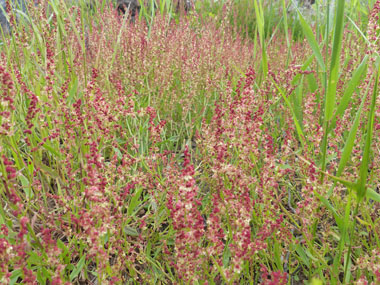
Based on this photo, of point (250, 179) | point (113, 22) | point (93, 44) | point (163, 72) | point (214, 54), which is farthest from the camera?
point (214, 54)

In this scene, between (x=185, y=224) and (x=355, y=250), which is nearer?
(x=185, y=224)

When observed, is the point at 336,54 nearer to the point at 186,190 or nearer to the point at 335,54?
the point at 335,54

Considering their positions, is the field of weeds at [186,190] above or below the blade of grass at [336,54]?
below

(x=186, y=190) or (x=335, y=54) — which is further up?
(x=335, y=54)

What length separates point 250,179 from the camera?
142 cm

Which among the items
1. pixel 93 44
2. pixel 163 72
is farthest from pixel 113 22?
pixel 163 72

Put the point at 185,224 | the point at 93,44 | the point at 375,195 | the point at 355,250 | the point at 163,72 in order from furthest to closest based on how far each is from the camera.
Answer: the point at 93,44 → the point at 163,72 → the point at 355,250 → the point at 375,195 → the point at 185,224

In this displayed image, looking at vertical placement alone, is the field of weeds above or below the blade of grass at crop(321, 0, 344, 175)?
below

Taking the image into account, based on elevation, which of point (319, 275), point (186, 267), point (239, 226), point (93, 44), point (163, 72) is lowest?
point (319, 275)

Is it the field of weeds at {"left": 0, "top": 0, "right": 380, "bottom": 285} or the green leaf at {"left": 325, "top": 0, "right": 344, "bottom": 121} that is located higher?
the green leaf at {"left": 325, "top": 0, "right": 344, "bottom": 121}

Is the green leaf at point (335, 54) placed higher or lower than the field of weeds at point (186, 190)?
higher

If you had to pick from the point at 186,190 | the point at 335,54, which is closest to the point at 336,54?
the point at 335,54

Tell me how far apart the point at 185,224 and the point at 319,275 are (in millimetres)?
712

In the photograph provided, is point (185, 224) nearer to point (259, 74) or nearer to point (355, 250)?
point (355, 250)
